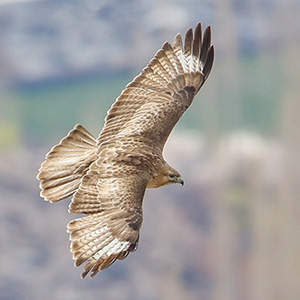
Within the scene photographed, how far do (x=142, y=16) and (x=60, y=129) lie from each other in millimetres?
1801

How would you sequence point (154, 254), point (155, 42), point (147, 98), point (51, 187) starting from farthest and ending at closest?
point (154, 254)
point (155, 42)
point (147, 98)
point (51, 187)

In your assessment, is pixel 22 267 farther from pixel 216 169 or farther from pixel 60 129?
pixel 216 169

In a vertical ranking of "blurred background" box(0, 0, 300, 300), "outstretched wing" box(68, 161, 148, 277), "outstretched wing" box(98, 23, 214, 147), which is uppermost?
"blurred background" box(0, 0, 300, 300)

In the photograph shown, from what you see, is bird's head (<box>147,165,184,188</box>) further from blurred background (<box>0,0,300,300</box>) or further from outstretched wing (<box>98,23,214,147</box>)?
blurred background (<box>0,0,300,300</box>)

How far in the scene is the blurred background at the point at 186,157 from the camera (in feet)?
45.9

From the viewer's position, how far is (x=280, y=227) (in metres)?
14.5

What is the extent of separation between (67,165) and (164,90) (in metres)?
0.64

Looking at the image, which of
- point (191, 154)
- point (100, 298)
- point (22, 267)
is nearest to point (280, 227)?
point (191, 154)

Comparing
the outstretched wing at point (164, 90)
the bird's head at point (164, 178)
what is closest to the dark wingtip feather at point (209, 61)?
the outstretched wing at point (164, 90)

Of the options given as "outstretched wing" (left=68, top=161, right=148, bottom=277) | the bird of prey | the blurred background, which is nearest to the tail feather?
the bird of prey

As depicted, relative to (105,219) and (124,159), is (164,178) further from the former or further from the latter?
(105,219)

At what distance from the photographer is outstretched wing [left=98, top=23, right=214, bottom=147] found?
4750 mm

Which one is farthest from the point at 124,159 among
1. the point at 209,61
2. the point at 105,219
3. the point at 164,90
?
the point at 209,61

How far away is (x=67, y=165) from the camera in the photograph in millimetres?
4590
